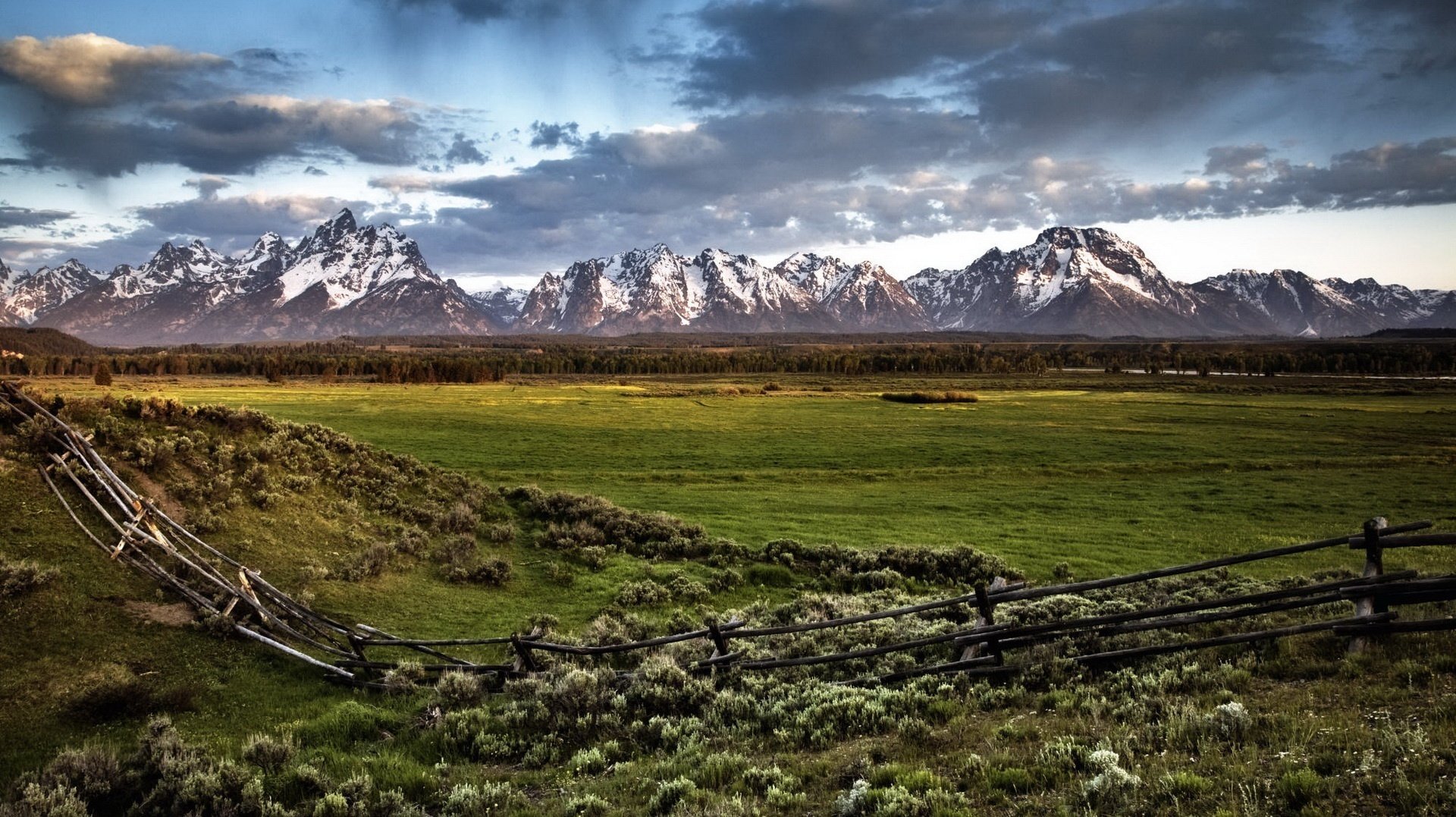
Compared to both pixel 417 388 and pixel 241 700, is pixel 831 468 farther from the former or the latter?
pixel 417 388

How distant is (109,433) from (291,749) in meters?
12.1

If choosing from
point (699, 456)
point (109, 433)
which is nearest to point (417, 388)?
point (699, 456)

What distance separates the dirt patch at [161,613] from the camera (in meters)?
12.6

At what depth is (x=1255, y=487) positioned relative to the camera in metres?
36.9

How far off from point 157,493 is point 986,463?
42.3 m

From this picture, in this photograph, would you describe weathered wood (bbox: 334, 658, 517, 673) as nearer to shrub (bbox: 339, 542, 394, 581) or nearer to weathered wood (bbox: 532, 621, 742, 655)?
weathered wood (bbox: 532, 621, 742, 655)

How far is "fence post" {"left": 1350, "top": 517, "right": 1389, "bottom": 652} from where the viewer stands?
895 cm

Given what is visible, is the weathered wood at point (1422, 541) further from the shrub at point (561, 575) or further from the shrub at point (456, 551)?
the shrub at point (456, 551)

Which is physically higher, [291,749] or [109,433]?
[109,433]

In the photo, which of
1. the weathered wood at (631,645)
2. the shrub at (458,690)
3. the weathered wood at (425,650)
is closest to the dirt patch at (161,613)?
the weathered wood at (425,650)

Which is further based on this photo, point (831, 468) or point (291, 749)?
point (831, 468)

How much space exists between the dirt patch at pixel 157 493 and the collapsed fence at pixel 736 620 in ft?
0.98

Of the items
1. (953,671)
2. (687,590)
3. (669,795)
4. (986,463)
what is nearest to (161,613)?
(669,795)

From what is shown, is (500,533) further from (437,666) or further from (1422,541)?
(1422,541)
